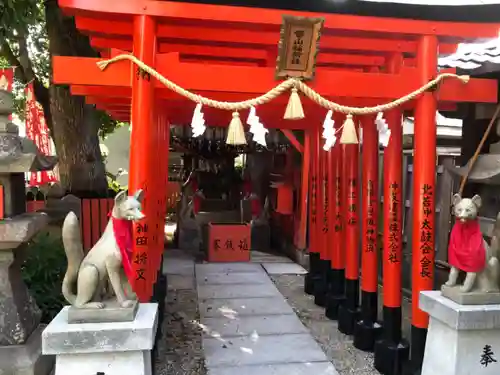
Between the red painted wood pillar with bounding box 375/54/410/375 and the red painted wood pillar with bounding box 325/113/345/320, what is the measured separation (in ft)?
5.14

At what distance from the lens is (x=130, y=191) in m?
3.95

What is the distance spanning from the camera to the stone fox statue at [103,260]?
126 inches

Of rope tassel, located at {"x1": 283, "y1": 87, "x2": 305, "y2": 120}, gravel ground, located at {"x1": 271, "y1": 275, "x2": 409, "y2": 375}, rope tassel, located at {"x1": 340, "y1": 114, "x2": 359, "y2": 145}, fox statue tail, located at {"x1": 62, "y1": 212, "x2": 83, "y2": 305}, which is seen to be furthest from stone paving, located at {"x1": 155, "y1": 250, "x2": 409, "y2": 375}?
rope tassel, located at {"x1": 283, "y1": 87, "x2": 305, "y2": 120}

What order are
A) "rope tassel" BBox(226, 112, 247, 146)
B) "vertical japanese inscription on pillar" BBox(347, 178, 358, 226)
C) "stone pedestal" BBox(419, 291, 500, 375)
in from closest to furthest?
1. "stone pedestal" BBox(419, 291, 500, 375)
2. "rope tassel" BBox(226, 112, 247, 146)
3. "vertical japanese inscription on pillar" BBox(347, 178, 358, 226)

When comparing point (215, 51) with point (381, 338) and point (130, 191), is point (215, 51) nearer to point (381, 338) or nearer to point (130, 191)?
point (130, 191)

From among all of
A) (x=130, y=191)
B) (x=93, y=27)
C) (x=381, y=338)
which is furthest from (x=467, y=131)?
(x=93, y=27)

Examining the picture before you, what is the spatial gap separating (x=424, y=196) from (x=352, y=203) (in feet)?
4.99

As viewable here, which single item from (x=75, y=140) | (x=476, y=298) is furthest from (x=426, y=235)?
(x=75, y=140)

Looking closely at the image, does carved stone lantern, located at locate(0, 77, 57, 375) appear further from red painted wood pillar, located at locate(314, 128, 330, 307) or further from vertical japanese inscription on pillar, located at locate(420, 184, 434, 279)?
red painted wood pillar, located at locate(314, 128, 330, 307)

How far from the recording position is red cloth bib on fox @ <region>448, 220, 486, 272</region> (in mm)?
3539

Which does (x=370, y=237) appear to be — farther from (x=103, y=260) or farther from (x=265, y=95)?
(x=103, y=260)

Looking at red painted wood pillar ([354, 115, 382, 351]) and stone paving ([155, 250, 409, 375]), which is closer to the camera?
stone paving ([155, 250, 409, 375])

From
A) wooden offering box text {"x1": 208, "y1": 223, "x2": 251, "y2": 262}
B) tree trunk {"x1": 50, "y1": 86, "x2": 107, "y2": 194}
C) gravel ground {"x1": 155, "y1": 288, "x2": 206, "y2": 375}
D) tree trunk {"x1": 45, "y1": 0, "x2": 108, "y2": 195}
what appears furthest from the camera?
wooden offering box text {"x1": 208, "y1": 223, "x2": 251, "y2": 262}

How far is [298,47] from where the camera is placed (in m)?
3.95
